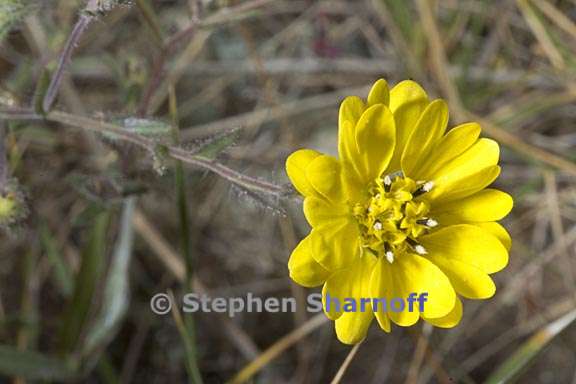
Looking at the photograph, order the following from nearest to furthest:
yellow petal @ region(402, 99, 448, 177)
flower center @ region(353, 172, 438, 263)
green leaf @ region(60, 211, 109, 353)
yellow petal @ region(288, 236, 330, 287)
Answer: yellow petal @ region(288, 236, 330, 287)
yellow petal @ region(402, 99, 448, 177)
flower center @ region(353, 172, 438, 263)
green leaf @ region(60, 211, 109, 353)

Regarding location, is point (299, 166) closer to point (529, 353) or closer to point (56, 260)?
point (529, 353)

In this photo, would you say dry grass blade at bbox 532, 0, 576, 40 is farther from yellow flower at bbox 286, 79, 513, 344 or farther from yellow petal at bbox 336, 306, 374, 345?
yellow petal at bbox 336, 306, 374, 345

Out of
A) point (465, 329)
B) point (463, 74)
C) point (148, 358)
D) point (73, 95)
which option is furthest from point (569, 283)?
point (73, 95)

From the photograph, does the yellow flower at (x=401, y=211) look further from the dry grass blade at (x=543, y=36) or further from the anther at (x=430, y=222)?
the dry grass blade at (x=543, y=36)

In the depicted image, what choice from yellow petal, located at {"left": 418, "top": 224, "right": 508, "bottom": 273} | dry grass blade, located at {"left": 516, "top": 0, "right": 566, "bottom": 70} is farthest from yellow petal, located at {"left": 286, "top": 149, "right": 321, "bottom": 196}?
dry grass blade, located at {"left": 516, "top": 0, "right": 566, "bottom": 70}

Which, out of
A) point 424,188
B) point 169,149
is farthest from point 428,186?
point 169,149

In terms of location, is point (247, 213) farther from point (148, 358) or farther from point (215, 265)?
point (148, 358)

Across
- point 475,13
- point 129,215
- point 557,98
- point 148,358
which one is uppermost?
point 475,13
